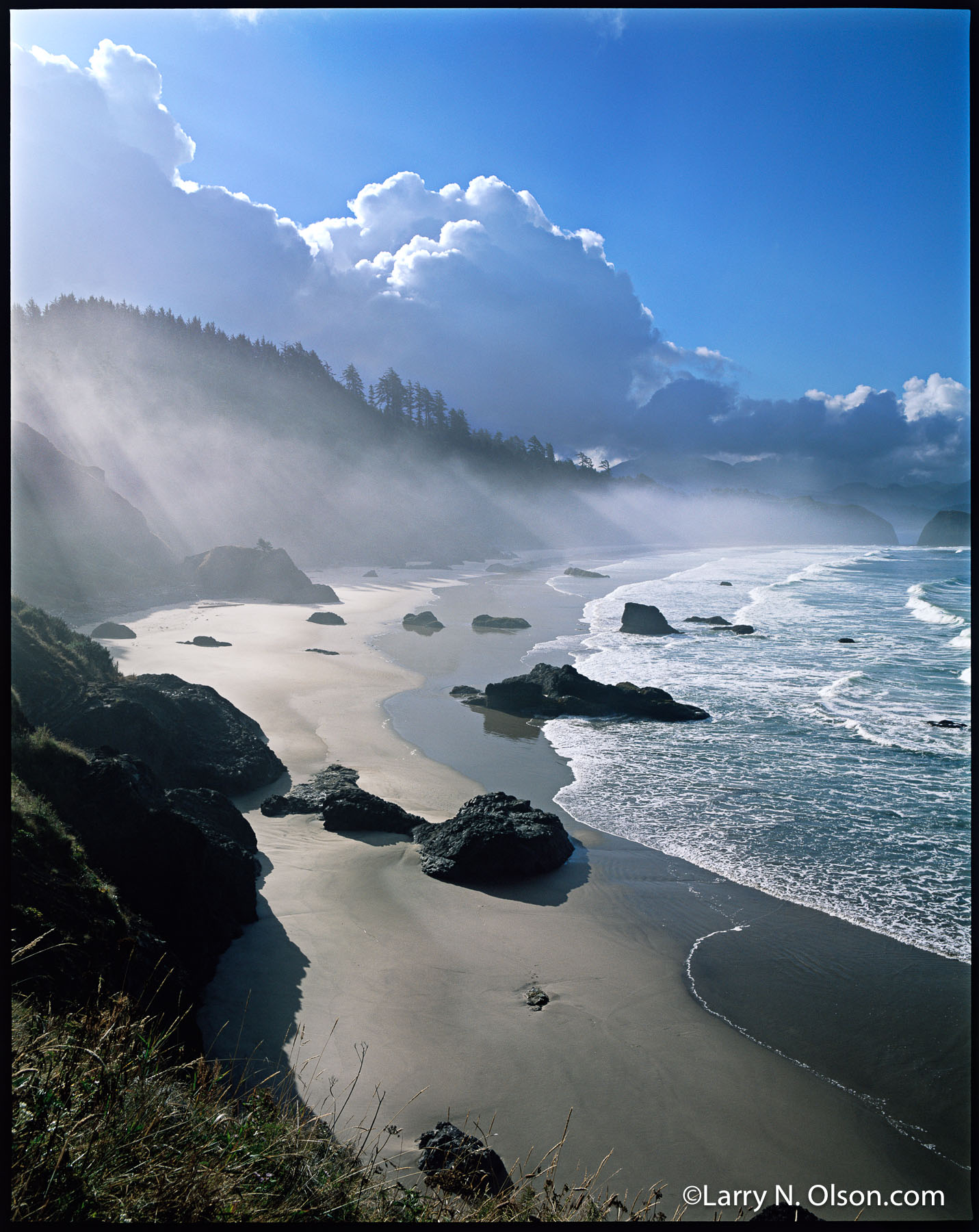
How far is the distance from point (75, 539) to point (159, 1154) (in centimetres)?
3197

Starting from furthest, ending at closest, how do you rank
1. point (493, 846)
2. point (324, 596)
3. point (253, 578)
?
point (253, 578) → point (324, 596) → point (493, 846)

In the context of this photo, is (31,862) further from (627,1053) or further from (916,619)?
(916,619)

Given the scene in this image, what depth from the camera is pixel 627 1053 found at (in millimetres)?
4211

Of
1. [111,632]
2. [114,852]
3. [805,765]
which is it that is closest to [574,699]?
[805,765]

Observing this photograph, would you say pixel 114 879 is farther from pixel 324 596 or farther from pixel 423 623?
pixel 324 596

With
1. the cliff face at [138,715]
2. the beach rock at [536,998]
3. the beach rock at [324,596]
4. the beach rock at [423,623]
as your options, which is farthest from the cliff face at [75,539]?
the beach rock at [536,998]

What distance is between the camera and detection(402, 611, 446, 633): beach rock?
24.8 meters

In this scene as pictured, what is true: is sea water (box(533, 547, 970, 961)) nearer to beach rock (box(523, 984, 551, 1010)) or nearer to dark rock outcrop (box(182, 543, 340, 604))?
beach rock (box(523, 984, 551, 1010))

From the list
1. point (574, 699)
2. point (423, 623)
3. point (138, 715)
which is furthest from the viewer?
point (423, 623)

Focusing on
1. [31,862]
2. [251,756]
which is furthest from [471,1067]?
[251,756]

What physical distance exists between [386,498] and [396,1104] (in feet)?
222

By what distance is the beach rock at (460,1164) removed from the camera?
2893 mm

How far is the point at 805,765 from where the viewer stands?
10086 millimetres

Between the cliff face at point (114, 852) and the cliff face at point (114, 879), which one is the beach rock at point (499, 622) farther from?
the cliff face at point (114, 879)
